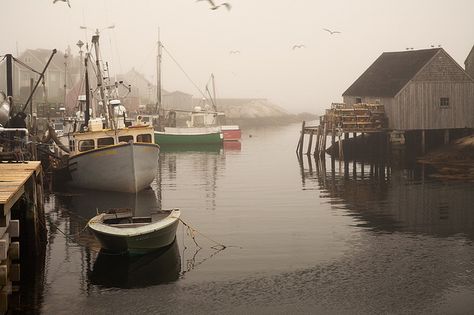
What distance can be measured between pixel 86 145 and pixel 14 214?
16045 mm

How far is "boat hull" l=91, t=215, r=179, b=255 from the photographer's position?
23.7 metres

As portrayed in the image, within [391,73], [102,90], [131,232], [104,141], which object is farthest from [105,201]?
[391,73]

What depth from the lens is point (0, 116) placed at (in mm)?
38688

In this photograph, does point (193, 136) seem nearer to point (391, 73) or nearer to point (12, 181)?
point (391, 73)

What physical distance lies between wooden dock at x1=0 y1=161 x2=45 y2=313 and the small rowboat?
2.19m

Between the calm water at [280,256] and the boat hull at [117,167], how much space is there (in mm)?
771

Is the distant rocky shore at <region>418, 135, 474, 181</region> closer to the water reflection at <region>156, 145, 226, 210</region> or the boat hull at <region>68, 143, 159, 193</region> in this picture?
the water reflection at <region>156, 145, 226, 210</region>

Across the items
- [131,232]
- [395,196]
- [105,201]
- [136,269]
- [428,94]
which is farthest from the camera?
[428,94]

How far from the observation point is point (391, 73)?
198 feet

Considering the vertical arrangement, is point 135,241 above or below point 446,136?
below

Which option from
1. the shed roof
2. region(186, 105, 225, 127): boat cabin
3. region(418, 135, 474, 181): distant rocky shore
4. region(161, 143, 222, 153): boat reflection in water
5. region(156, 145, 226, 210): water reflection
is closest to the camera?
region(156, 145, 226, 210): water reflection

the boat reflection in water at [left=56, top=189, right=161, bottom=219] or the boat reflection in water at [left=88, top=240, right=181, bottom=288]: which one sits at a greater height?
the boat reflection in water at [left=56, top=189, right=161, bottom=219]

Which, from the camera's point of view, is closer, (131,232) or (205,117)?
(131,232)

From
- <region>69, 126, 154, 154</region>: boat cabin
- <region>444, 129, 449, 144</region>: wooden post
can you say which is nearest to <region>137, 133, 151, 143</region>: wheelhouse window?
<region>69, 126, 154, 154</region>: boat cabin
